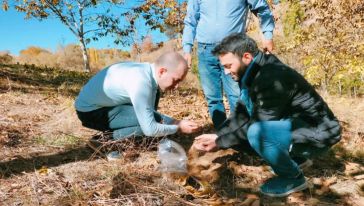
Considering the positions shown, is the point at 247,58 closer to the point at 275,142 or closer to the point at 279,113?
the point at 279,113

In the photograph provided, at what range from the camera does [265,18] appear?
387cm

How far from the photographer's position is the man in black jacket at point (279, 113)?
9.15 ft

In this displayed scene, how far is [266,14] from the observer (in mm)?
3854

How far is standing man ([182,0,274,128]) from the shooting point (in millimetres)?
3752

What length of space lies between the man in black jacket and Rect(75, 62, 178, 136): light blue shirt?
542 millimetres

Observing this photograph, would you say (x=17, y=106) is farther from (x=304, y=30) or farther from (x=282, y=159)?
(x=304, y=30)

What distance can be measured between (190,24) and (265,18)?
0.74 meters

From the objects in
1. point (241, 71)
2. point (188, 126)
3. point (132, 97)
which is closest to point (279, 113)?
point (241, 71)

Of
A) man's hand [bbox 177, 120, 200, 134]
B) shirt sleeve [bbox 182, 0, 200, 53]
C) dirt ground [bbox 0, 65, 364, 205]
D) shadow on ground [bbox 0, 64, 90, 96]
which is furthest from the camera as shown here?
shadow on ground [bbox 0, 64, 90, 96]

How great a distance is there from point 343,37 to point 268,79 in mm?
6504

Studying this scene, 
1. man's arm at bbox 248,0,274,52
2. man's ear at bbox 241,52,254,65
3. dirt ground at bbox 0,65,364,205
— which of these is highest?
man's arm at bbox 248,0,274,52

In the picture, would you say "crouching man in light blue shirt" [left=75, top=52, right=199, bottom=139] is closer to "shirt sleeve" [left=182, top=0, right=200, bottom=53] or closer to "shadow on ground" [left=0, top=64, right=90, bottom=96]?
"shirt sleeve" [left=182, top=0, right=200, bottom=53]

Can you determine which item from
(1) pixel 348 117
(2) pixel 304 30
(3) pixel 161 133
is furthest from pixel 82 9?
(3) pixel 161 133

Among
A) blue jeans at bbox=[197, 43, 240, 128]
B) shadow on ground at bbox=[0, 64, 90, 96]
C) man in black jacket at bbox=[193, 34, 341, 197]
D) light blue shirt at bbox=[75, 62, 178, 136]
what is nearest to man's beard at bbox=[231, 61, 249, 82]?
man in black jacket at bbox=[193, 34, 341, 197]
